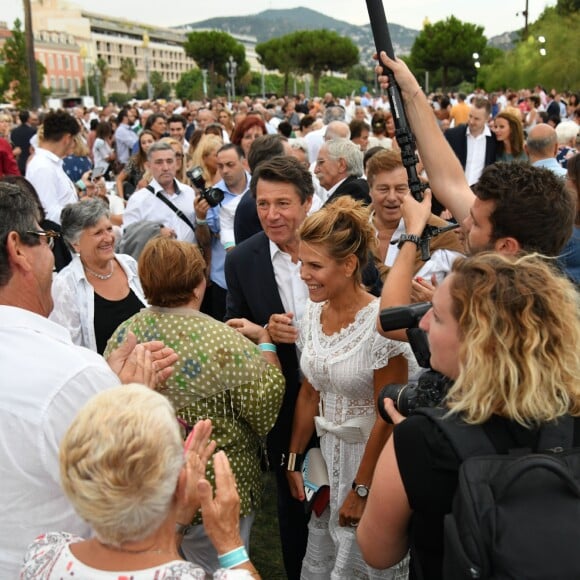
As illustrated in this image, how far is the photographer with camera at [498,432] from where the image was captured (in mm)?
1444

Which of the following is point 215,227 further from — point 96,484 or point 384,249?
point 96,484

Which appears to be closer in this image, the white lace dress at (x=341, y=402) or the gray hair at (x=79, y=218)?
the white lace dress at (x=341, y=402)

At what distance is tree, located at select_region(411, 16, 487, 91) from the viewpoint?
232ft

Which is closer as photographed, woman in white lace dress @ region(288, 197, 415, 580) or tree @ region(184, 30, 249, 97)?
woman in white lace dress @ region(288, 197, 415, 580)

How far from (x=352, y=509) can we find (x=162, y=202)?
3800mm

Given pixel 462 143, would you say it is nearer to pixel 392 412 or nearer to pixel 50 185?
pixel 50 185

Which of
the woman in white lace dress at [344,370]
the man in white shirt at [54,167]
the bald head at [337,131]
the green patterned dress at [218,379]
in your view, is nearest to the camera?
the green patterned dress at [218,379]

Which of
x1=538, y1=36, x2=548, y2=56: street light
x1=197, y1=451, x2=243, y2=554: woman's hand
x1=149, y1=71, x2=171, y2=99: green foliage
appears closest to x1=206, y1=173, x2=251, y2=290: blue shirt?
x1=197, y1=451, x2=243, y2=554: woman's hand

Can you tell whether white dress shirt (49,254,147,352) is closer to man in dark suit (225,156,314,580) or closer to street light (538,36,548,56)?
man in dark suit (225,156,314,580)

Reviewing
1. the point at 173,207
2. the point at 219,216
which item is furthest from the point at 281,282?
the point at 173,207

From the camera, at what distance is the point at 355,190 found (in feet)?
17.2

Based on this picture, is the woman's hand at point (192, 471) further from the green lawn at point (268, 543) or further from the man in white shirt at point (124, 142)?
the man in white shirt at point (124, 142)

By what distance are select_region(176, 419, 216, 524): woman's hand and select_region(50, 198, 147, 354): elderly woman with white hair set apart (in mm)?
2063

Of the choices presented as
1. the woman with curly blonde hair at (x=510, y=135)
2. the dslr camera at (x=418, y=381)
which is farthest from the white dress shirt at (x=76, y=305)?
the woman with curly blonde hair at (x=510, y=135)
